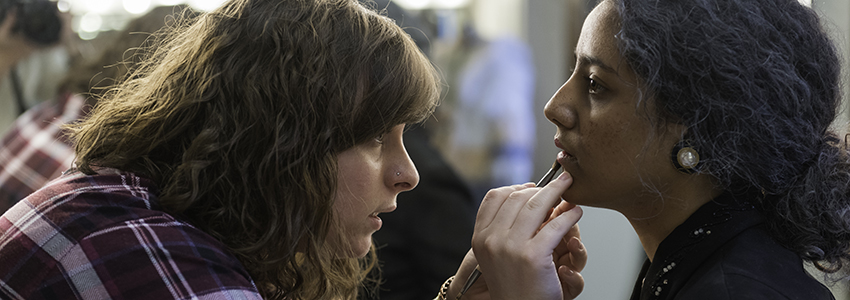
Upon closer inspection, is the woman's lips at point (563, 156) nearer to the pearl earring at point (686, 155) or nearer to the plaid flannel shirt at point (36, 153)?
the pearl earring at point (686, 155)

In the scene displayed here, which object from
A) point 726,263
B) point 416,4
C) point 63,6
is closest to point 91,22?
point 63,6

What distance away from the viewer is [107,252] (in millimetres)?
→ 756

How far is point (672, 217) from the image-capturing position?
101 cm

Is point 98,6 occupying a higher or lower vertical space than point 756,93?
higher

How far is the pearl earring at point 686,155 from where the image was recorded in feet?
3.09

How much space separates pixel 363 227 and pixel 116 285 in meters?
0.41

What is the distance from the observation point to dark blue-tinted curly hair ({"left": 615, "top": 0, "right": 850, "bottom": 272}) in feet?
2.96

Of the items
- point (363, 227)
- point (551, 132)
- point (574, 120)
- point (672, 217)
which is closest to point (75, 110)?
point (363, 227)

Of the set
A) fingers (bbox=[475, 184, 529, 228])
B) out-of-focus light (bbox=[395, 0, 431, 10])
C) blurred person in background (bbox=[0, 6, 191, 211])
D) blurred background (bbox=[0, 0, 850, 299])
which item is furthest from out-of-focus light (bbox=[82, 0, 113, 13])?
fingers (bbox=[475, 184, 529, 228])

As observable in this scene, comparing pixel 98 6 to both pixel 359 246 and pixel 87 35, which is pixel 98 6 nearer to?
pixel 87 35

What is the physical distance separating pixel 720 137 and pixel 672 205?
5.4 inches

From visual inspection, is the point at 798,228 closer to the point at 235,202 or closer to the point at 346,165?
the point at 346,165

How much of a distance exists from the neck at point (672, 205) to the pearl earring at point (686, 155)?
0.05 metres

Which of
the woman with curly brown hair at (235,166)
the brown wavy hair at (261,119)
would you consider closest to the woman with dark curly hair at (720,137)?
the woman with curly brown hair at (235,166)
